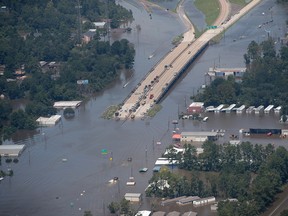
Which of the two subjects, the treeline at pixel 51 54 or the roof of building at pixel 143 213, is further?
the treeline at pixel 51 54

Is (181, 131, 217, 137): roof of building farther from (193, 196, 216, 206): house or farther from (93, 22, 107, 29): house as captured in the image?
(93, 22, 107, 29): house

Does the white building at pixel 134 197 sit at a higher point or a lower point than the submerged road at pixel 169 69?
lower

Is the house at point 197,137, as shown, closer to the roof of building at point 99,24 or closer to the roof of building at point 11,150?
the roof of building at point 11,150

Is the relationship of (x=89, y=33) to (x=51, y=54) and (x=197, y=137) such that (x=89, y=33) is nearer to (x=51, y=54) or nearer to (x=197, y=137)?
(x=51, y=54)

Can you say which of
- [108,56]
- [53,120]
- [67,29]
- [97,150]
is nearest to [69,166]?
[97,150]

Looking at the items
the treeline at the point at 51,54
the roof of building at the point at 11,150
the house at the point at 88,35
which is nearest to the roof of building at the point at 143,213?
the roof of building at the point at 11,150

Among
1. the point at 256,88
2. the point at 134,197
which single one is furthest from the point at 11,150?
the point at 256,88

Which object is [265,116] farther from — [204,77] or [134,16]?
[134,16]

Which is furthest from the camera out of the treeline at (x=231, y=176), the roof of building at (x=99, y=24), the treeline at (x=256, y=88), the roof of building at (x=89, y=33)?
the roof of building at (x=99, y=24)
